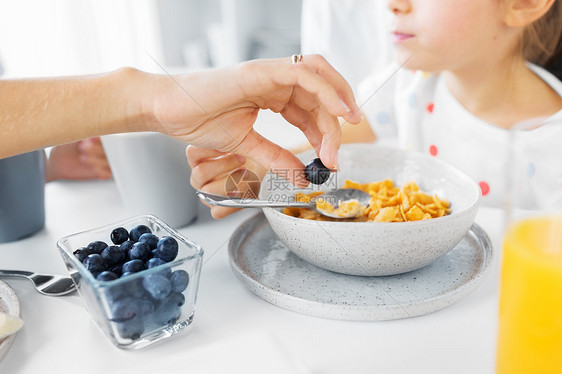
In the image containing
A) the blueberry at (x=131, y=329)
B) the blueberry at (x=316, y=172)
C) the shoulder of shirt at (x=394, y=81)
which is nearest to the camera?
the blueberry at (x=131, y=329)

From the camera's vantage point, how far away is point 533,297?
0.43 meters

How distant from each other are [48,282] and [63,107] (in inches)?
8.7

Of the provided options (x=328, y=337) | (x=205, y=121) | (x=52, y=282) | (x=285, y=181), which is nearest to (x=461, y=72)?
(x=285, y=181)

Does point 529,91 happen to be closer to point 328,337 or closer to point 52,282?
point 328,337

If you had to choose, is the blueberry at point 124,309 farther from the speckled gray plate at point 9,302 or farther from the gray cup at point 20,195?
the gray cup at point 20,195

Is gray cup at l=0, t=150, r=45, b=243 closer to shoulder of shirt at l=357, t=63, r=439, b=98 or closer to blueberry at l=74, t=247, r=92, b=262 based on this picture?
blueberry at l=74, t=247, r=92, b=262

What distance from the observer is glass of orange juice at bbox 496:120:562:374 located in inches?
16.4

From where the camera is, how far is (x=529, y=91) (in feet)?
4.09

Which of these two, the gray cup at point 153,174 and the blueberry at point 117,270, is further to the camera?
the gray cup at point 153,174

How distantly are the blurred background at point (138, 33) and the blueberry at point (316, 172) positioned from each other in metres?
1.21

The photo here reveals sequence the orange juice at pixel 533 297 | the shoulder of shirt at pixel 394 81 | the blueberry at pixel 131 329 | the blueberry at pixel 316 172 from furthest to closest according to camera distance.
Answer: the shoulder of shirt at pixel 394 81
the blueberry at pixel 316 172
the blueberry at pixel 131 329
the orange juice at pixel 533 297

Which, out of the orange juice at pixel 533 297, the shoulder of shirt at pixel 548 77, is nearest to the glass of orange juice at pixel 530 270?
the orange juice at pixel 533 297

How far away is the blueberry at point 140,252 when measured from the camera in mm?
563

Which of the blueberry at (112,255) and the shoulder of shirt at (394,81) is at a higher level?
the blueberry at (112,255)
